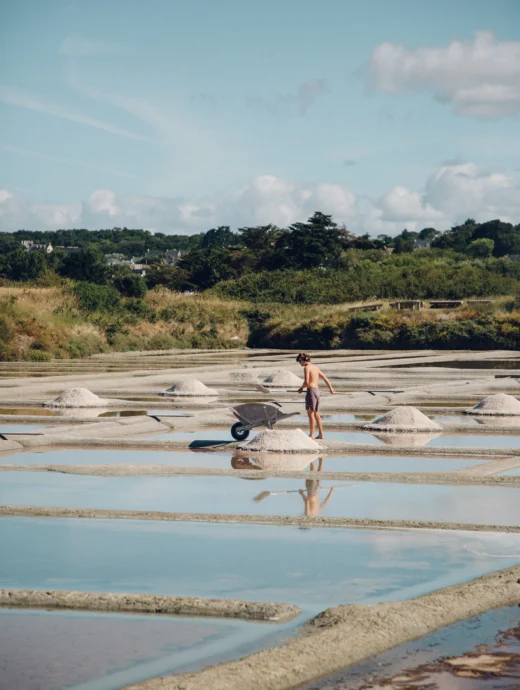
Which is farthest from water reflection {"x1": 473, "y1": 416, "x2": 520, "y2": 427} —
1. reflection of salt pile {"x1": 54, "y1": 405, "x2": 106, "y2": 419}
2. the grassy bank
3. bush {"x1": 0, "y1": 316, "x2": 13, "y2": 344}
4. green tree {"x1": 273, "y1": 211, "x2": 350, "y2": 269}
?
green tree {"x1": 273, "y1": 211, "x2": 350, "y2": 269}

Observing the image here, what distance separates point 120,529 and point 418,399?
1273 cm

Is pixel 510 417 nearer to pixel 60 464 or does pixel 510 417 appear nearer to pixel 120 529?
pixel 60 464

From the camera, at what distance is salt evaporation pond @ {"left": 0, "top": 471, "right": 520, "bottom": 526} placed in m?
9.65

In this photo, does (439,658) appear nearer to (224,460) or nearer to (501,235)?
(224,460)

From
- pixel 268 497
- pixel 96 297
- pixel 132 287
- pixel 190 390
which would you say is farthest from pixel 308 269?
pixel 268 497

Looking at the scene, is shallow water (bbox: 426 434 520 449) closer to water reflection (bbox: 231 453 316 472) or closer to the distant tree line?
water reflection (bbox: 231 453 316 472)

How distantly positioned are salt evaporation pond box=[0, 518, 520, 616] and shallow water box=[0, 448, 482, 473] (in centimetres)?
343

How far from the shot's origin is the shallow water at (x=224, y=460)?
40.7 ft

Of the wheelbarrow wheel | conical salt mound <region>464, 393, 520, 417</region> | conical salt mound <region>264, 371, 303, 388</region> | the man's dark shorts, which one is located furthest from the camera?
conical salt mound <region>264, 371, 303, 388</region>

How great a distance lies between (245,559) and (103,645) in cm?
205

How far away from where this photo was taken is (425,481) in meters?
11.4

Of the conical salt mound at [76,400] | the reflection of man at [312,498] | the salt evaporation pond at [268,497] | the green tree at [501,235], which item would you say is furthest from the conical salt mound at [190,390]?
the green tree at [501,235]

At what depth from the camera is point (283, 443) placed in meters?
13.5

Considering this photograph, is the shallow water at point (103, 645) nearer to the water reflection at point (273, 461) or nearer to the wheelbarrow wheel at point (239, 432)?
the water reflection at point (273, 461)
